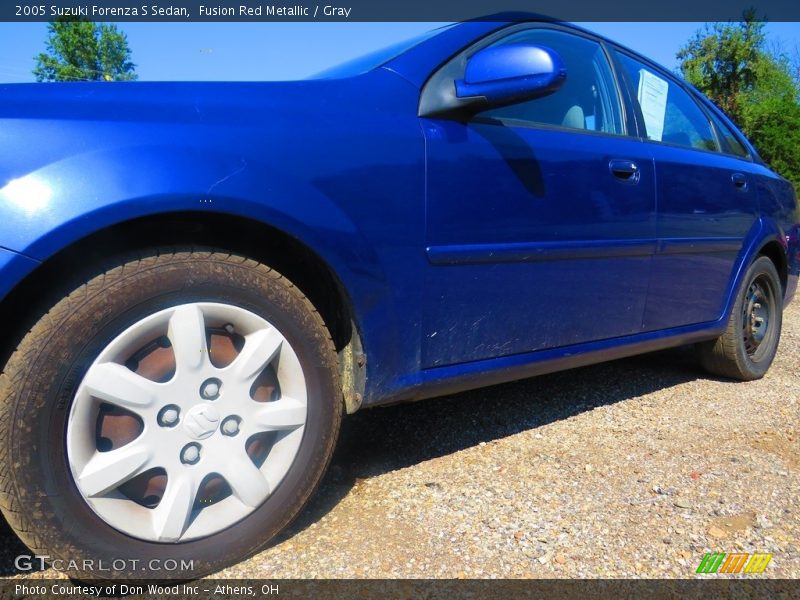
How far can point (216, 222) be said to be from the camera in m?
1.65

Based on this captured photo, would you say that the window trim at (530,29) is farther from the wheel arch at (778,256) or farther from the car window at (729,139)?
the wheel arch at (778,256)

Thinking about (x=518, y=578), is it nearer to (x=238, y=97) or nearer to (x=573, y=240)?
(x=573, y=240)

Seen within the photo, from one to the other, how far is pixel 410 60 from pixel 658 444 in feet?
5.73

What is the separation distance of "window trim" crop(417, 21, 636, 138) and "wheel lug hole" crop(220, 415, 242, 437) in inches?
40.2

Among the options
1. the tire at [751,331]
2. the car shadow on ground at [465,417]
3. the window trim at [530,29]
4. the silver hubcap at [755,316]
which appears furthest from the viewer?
the silver hubcap at [755,316]

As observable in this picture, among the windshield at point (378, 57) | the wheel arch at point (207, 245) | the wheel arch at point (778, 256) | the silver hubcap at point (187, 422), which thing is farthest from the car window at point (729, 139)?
the silver hubcap at point (187, 422)

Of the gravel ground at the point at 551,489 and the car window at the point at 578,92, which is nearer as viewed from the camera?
the gravel ground at the point at 551,489

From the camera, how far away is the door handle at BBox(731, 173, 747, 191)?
3158 mm

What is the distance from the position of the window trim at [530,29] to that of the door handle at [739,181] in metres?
0.80

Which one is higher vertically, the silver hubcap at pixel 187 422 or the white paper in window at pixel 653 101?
the white paper in window at pixel 653 101

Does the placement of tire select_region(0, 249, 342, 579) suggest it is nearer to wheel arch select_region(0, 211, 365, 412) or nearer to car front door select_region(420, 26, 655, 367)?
wheel arch select_region(0, 211, 365, 412)

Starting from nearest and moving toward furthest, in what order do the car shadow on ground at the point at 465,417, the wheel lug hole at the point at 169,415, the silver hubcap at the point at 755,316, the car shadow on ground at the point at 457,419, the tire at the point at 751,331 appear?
the wheel lug hole at the point at 169,415 → the car shadow on ground at the point at 457,419 → the car shadow on ground at the point at 465,417 → the tire at the point at 751,331 → the silver hubcap at the point at 755,316

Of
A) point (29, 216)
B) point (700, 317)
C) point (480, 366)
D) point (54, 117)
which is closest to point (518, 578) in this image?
point (480, 366)

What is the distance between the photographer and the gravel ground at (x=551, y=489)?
1752 mm
